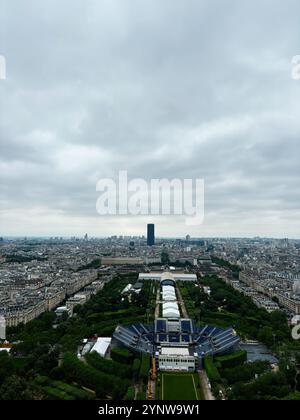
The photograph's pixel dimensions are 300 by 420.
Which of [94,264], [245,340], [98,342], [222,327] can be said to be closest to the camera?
[98,342]

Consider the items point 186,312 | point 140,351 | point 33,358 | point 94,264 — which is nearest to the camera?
point 33,358

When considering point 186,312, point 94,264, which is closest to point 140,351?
point 186,312
